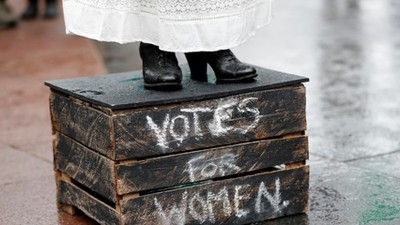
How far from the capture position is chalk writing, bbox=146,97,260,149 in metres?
3.33

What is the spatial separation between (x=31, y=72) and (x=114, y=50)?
1.05m

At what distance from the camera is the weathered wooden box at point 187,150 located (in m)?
3.29

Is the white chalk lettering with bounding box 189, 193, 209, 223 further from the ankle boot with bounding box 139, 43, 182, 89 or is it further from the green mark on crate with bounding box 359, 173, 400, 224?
the green mark on crate with bounding box 359, 173, 400, 224

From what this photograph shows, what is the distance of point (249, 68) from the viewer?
3.58 metres

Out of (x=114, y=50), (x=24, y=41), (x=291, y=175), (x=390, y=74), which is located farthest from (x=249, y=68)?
(x=24, y=41)

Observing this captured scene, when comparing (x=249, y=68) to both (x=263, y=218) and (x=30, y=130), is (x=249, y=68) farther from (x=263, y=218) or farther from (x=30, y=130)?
(x=30, y=130)

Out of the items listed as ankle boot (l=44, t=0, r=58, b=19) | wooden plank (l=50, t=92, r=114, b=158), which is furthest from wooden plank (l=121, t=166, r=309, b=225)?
ankle boot (l=44, t=0, r=58, b=19)

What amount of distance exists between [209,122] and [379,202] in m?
0.87

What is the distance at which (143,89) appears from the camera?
3.56 m

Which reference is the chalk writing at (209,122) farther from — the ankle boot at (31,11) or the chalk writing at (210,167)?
the ankle boot at (31,11)

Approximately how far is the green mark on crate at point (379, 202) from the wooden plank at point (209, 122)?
17.6 inches

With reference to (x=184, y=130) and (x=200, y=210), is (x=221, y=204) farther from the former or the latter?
(x=184, y=130)

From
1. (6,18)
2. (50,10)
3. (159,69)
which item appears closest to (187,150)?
(159,69)

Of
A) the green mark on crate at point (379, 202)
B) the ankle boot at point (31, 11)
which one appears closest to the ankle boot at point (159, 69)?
the green mark on crate at point (379, 202)
